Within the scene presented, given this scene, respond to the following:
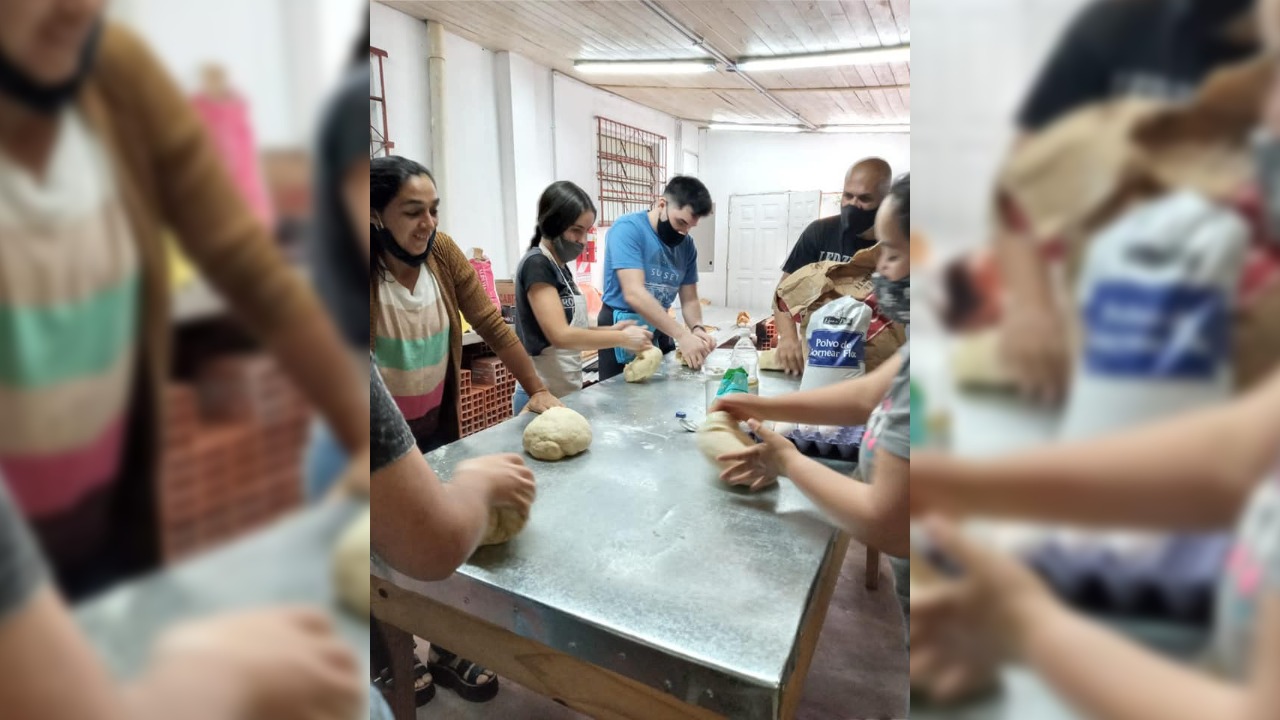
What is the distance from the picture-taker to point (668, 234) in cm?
159

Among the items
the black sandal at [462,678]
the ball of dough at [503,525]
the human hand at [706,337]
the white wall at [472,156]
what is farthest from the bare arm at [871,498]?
the white wall at [472,156]

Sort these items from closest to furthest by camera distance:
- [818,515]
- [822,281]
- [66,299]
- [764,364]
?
[66,299] < [818,515] < [822,281] < [764,364]

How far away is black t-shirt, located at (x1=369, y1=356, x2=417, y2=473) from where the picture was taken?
Answer: 335 millimetres

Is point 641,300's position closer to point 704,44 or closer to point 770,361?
point 770,361

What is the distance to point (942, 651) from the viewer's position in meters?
0.16

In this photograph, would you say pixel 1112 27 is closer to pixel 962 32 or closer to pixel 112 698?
pixel 962 32

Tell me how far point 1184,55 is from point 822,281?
125 cm

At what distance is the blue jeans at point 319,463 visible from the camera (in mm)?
142

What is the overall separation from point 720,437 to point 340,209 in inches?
34.6

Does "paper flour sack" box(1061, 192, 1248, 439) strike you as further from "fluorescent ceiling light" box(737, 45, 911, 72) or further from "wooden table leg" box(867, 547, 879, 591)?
"wooden table leg" box(867, 547, 879, 591)

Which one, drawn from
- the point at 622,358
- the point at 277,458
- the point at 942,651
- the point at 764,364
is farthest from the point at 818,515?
the point at 622,358

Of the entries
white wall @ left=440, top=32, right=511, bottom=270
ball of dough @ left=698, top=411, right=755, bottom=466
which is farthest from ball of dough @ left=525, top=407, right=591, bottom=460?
white wall @ left=440, top=32, right=511, bottom=270

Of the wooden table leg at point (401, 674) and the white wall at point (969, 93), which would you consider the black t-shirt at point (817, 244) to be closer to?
the wooden table leg at point (401, 674)

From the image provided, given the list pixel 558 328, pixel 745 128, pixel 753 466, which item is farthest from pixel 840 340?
pixel 745 128
